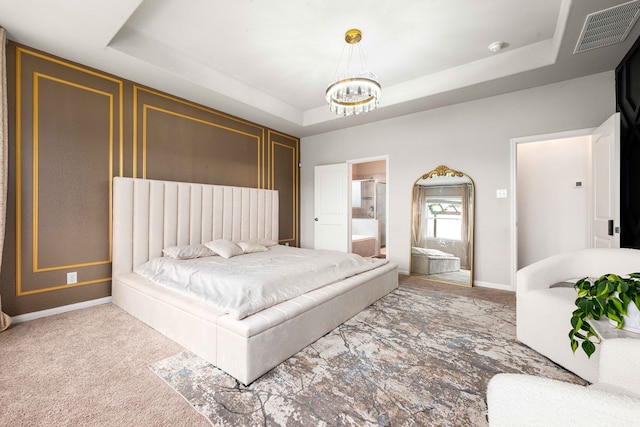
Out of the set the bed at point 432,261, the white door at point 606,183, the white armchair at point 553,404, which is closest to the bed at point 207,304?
the bed at point 432,261

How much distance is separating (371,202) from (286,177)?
2877mm

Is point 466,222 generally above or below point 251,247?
above

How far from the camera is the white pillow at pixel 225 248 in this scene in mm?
3330

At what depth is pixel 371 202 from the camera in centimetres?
741

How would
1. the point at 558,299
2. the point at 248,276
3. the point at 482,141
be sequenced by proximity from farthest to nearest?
the point at 482,141 < the point at 248,276 < the point at 558,299

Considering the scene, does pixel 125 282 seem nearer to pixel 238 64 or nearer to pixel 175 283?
pixel 175 283

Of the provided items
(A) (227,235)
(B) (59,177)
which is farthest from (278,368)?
(B) (59,177)

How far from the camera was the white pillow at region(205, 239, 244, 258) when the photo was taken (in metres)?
3.33

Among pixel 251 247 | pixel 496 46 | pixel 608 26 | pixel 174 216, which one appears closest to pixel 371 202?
pixel 251 247

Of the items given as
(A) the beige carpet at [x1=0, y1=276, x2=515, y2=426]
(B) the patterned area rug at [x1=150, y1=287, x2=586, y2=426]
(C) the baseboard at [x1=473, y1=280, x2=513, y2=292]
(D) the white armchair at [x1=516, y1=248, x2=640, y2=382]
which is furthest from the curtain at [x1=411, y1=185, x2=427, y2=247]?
(A) the beige carpet at [x1=0, y1=276, x2=515, y2=426]

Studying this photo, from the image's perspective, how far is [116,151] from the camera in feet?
10.3

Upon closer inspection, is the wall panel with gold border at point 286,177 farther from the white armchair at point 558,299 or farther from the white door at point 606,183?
the white door at point 606,183

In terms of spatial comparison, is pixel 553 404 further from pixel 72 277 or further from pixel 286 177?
pixel 286 177

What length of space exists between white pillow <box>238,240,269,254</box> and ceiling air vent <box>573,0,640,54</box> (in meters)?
3.96
